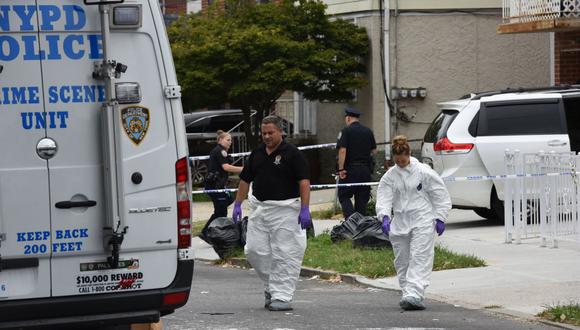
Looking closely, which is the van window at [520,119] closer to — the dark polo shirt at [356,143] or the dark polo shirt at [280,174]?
the dark polo shirt at [356,143]

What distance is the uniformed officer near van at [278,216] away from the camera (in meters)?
11.1

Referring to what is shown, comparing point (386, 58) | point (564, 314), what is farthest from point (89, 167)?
point (386, 58)

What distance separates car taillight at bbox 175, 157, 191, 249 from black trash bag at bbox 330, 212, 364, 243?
23.8ft

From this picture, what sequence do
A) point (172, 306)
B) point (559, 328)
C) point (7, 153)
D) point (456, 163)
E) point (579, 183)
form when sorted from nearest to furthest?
point (7, 153), point (172, 306), point (559, 328), point (579, 183), point (456, 163)

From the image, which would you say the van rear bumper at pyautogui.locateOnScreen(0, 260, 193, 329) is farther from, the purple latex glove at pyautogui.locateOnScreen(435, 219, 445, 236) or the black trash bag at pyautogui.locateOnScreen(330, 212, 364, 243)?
the black trash bag at pyautogui.locateOnScreen(330, 212, 364, 243)

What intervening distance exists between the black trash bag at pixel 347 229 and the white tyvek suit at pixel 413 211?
141 inches

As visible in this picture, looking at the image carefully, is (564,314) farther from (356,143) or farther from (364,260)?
(356,143)

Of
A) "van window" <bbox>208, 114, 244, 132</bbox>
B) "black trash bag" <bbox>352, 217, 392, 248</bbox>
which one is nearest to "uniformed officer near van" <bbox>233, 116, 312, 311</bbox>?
"black trash bag" <bbox>352, 217, 392, 248</bbox>

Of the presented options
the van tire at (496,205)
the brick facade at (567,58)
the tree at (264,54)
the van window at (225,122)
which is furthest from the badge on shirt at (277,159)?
the van window at (225,122)

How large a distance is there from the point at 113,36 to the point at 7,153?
999 mm

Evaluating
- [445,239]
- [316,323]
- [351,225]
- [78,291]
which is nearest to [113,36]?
[78,291]

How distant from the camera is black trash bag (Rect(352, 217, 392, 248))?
1464 cm

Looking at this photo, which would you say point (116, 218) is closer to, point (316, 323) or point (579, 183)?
point (316, 323)

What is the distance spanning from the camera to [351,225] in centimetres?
1524
